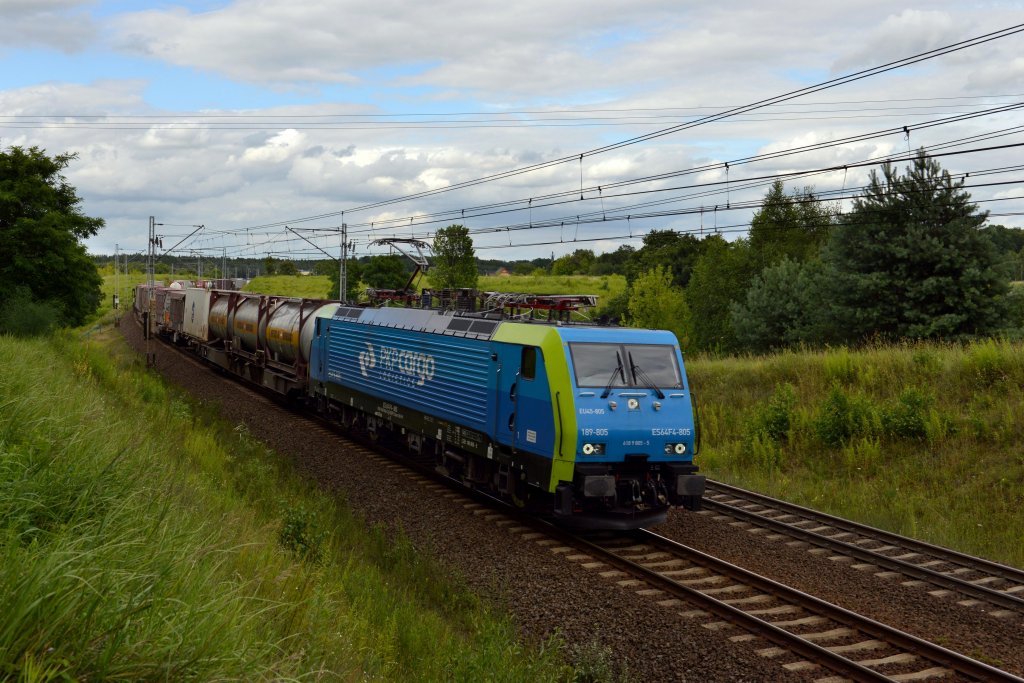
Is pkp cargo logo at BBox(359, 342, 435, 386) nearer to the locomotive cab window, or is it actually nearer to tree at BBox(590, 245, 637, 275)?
the locomotive cab window

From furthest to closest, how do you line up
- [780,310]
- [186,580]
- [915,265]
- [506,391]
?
[780,310]
[915,265]
[506,391]
[186,580]

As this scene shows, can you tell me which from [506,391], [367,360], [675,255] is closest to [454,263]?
[675,255]

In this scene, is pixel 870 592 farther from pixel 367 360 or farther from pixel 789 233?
pixel 789 233

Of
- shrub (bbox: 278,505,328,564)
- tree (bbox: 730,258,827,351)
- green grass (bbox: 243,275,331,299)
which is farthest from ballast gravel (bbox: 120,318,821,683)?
green grass (bbox: 243,275,331,299)

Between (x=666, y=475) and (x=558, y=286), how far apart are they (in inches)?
1990

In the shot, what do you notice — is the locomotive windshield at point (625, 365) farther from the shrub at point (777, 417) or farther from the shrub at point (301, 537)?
the shrub at point (777, 417)

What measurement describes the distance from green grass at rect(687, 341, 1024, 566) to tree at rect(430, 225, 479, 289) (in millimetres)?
41156

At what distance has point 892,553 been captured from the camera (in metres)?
12.2

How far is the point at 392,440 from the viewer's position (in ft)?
67.5

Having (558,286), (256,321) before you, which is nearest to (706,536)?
(256,321)

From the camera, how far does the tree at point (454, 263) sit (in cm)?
6181

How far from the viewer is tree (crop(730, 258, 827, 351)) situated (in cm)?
3522

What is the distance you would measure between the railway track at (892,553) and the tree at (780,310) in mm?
20803

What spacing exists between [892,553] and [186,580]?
34.3 feet
